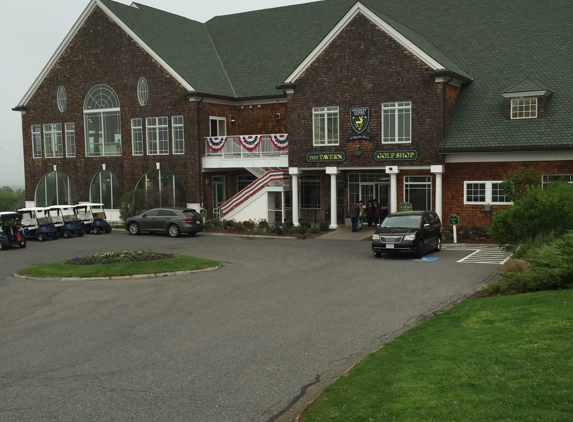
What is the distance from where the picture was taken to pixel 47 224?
108 ft

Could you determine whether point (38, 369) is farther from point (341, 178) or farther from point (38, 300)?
point (341, 178)

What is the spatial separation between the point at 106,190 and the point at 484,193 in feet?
78.0

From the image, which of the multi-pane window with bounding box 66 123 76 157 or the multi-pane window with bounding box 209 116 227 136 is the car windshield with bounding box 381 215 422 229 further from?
the multi-pane window with bounding box 66 123 76 157

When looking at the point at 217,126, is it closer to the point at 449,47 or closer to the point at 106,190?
the point at 106,190

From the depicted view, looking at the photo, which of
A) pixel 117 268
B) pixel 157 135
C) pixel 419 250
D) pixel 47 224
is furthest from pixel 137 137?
pixel 419 250

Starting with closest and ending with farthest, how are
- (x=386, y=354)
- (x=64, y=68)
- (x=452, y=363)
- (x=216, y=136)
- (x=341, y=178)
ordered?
(x=452, y=363) < (x=386, y=354) < (x=341, y=178) < (x=216, y=136) < (x=64, y=68)

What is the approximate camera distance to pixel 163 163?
130 ft

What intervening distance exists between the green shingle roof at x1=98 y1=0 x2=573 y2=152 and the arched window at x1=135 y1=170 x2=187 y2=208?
5.91m

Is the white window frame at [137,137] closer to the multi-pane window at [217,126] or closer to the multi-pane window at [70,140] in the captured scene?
the multi-pane window at [217,126]

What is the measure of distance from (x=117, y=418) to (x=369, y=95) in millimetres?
25962

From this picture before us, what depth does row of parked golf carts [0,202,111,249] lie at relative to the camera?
29.8 metres

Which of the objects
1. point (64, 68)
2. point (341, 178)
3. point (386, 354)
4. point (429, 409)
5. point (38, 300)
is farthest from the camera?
point (64, 68)

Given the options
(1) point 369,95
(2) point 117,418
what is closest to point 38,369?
(2) point 117,418

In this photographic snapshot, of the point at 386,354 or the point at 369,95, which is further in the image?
the point at 369,95
